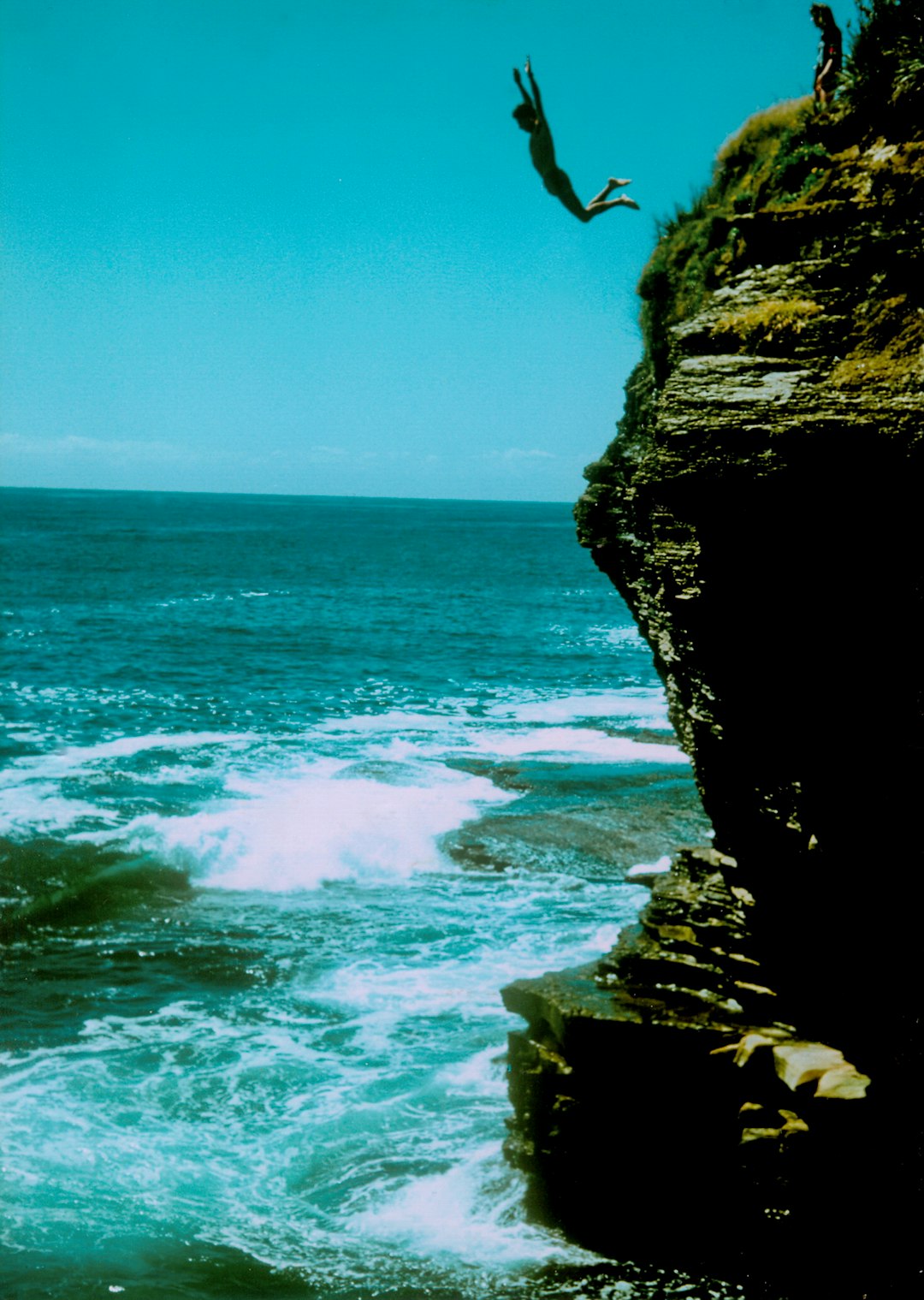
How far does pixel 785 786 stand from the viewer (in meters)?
7.71

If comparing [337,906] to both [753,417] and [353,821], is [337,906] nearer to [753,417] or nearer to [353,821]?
[353,821]

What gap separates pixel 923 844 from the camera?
6.64 meters

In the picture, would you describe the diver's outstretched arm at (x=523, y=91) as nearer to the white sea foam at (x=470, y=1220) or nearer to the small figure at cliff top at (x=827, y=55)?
the small figure at cliff top at (x=827, y=55)

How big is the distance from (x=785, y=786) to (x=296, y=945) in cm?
1341

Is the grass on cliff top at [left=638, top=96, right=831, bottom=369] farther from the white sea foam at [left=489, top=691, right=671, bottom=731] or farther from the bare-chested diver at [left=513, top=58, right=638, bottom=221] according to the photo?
the white sea foam at [left=489, top=691, right=671, bottom=731]

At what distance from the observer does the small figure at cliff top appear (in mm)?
9750

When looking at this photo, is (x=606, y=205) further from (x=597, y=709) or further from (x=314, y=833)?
(x=597, y=709)

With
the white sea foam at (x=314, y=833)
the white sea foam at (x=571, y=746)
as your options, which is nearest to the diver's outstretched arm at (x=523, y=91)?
the white sea foam at (x=314, y=833)

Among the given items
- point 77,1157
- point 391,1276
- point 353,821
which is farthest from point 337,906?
point 391,1276

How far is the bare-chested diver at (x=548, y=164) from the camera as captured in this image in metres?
10.2

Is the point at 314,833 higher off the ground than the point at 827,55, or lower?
lower

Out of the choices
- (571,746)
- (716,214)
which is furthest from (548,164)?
(571,746)

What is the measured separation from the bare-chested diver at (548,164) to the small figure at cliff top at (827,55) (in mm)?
2138

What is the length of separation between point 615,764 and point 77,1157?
65.3 ft
